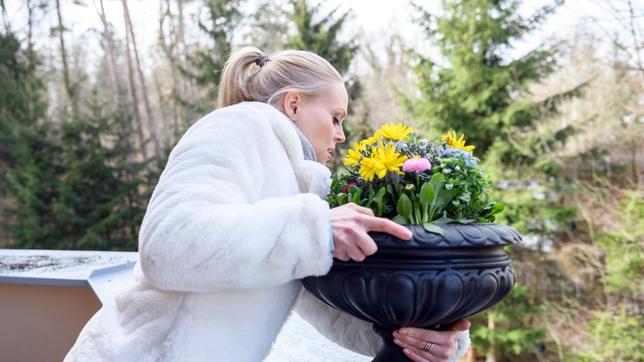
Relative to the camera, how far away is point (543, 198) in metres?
9.14

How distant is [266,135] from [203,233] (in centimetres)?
25

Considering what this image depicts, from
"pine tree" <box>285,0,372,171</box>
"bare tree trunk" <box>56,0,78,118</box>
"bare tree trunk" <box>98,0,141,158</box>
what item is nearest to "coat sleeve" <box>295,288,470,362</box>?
"pine tree" <box>285,0,372,171</box>

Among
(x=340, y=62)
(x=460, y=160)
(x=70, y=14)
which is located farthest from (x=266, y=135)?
(x=70, y=14)

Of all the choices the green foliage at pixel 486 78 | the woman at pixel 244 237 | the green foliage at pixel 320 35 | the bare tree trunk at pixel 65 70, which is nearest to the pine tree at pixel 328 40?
the green foliage at pixel 320 35

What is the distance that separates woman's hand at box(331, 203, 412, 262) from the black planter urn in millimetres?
18

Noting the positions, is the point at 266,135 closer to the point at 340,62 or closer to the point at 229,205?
the point at 229,205

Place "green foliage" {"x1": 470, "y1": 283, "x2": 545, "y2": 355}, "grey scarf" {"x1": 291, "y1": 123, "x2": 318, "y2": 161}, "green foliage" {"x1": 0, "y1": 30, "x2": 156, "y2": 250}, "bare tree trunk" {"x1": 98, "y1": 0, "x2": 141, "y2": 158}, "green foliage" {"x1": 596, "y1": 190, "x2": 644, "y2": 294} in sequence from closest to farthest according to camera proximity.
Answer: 1. "grey scarf" {"x1": 291, "y1": 123, "x2": 318, "y2": 161}
2. "green foliage" {"x1": 596, "y1": 190, "x2": 644, "y2": 294}
3. "green foliage" {"x1": 470, "y1": 283, "x2": 545, "y2": 355}
4. "green foliage" {"x1": 0, "y1": 30, "x2": 156, "y2": 250}
5. "bare tree trunk" {"x1": 98, "y1": 0, "x2": 141, "y2": 158}

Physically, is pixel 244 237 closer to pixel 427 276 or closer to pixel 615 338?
pixel 427 276

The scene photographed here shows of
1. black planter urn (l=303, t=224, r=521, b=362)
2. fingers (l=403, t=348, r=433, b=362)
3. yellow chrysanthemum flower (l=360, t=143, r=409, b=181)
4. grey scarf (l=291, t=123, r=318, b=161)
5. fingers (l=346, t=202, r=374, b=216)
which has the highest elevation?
yellow chrysanthemum flower (l=360, t=143, r=409, b=181)

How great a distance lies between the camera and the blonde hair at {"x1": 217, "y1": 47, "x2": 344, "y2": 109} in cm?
111

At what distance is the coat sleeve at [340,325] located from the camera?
1126mm

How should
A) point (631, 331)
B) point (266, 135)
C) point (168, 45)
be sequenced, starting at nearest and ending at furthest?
point (266, 135) → point (631, 331) → point (168, 45)

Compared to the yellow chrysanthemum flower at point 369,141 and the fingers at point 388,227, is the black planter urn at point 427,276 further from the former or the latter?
the yellow chrysanthemum flower at point 369,141

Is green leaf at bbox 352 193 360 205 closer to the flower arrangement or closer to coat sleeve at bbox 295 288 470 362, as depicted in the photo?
the flower arrangement
